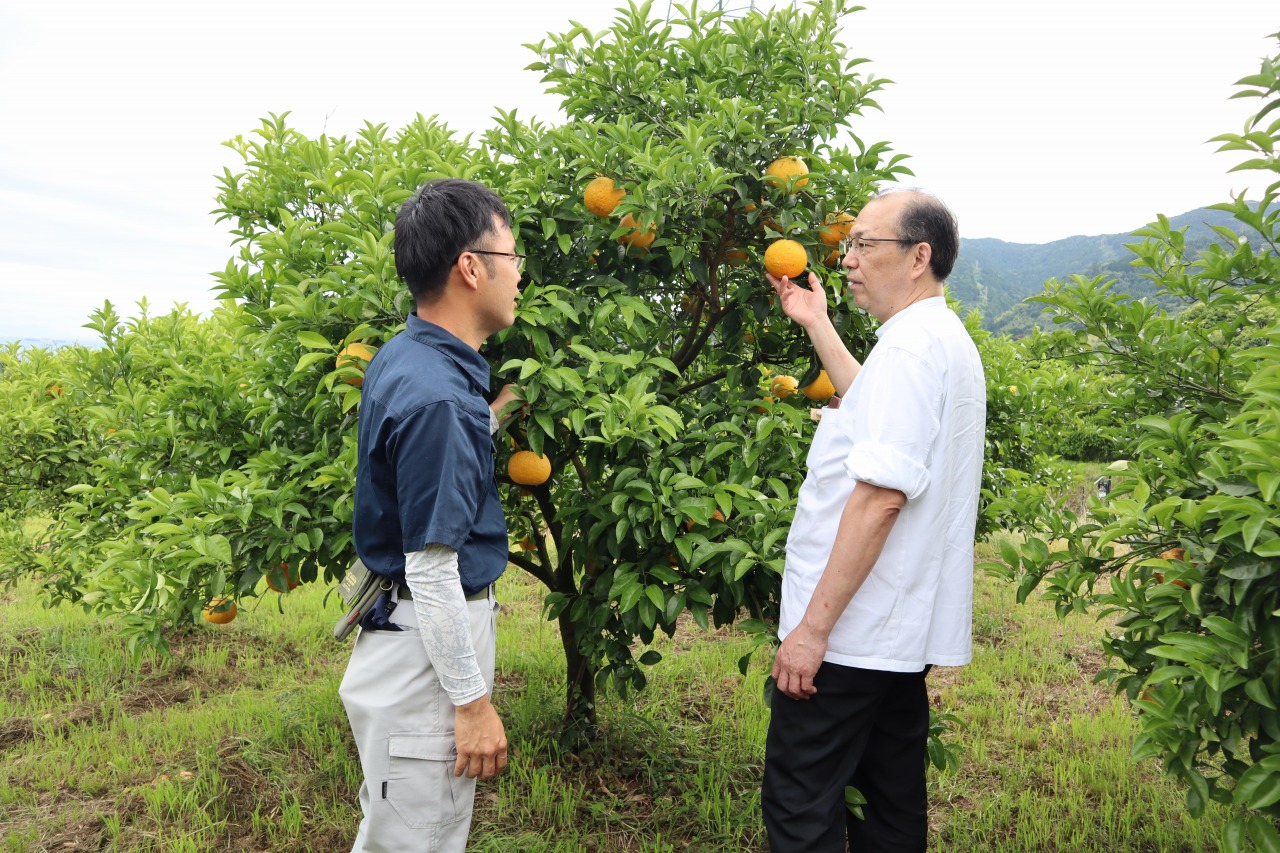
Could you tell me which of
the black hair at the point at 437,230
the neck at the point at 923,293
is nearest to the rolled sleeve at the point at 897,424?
the neck at the point at 923,293

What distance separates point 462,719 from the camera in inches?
58.9

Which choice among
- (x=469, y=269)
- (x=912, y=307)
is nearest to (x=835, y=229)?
(x=912, y=307)

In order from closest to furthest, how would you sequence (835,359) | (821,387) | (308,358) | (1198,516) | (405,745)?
(1198,516) < (405,745) < (308,358) < (835,359) < (821,387)

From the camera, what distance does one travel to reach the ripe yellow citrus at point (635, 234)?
2182 mm

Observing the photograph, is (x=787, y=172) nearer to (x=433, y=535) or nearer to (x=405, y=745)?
(x=433, y=535)

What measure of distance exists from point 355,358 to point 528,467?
498 millimetres

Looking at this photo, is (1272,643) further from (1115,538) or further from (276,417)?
(276,417)

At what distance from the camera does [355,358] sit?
192 centimetres

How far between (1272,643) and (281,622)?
15.2ft

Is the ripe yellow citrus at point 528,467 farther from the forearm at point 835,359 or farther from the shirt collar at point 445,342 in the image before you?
the forearm at point 835,359

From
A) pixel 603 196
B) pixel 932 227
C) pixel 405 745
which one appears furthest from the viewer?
pixel 603 196

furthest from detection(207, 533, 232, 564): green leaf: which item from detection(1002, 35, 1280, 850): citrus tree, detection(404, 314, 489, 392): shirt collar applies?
detection(1002, 35, 1280, 850): citrus tree

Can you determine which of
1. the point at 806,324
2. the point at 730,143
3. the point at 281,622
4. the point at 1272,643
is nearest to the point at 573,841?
the point at 806,324

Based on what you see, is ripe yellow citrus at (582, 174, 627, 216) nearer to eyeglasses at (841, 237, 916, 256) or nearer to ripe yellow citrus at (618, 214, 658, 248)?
ripe yellow citrus at (618, 214, 658, 248)
